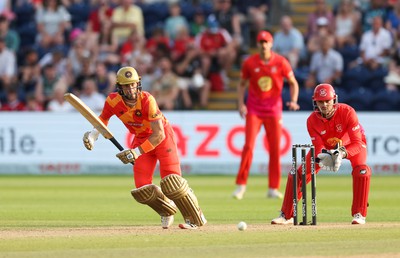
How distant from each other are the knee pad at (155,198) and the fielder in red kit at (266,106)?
448 cm

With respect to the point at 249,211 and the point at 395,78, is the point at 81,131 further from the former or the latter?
the point at 249,211

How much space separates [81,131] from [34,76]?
303cm

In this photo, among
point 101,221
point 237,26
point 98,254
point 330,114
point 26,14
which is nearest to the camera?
point 98,254

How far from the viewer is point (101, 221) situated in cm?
1286

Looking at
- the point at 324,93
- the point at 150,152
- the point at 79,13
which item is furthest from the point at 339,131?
the point at 79,13

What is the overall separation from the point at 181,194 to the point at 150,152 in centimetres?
72

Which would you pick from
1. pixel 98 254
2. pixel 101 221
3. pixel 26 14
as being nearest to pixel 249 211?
pixel 101 221

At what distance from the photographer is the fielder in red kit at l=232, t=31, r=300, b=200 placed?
16.2 meters

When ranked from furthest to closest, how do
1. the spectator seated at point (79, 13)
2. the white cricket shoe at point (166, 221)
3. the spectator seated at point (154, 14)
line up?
the spectator seated at point (79, 13), the spectator seated at point (154, 14), the white cricket shoe at point (166, 221)

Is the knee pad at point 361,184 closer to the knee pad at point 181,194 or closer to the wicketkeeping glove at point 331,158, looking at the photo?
the wicketkeeping glove at point 331,158

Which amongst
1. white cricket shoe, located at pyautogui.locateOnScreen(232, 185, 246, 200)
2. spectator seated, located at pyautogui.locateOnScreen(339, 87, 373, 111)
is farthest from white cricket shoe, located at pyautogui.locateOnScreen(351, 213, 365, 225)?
spectator seated, located at pyautogui.locateOnScreen(339, 87, 373, 111)

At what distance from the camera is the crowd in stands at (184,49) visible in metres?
22.6

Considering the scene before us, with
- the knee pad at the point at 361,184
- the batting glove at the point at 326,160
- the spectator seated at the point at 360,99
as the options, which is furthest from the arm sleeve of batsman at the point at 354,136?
the spectator seated at the point at 360,99

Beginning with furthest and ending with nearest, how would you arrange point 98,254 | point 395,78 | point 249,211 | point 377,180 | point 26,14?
point 26,14 → point 395,78 → point 377,180 → point 249,211 → point 98,254
